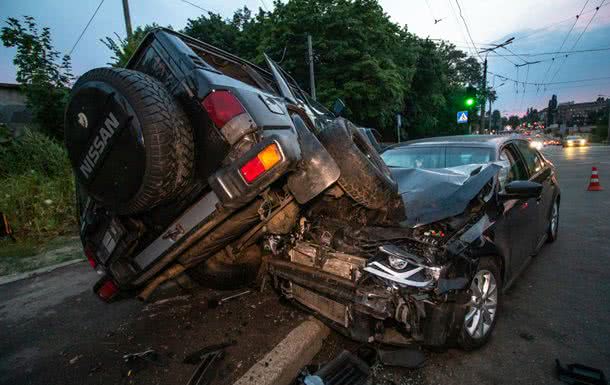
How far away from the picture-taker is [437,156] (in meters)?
3.88

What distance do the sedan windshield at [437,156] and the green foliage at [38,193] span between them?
633cm

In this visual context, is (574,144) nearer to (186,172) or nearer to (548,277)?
(548,277)

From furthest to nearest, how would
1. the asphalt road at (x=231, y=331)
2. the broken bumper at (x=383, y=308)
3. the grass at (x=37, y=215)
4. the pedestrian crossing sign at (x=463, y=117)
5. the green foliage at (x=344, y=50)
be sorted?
the green foliage at (x=344, y=50) → the pedestrian crossing sign at (x=463, y=117) → the grass at (x=37, y=215) → the asphalt road at (x=231, y=331) → the broken bumper at (x=383, y=308)

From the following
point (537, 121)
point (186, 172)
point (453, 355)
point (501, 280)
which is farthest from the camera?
point (537, 121)

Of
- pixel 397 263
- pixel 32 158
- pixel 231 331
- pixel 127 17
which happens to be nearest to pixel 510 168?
pixel 397 263

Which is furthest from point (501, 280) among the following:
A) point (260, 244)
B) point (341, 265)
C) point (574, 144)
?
point (574, 144)

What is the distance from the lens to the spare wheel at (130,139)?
171 cm

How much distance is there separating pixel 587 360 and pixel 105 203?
345cm

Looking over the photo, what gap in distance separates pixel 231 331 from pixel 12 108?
44.8 ft

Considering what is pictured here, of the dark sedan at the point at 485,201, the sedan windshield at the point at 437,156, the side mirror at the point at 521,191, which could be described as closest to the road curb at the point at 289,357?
the dark sedan at the point at 485,201

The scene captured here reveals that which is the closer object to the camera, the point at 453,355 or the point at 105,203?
the point at 105,203

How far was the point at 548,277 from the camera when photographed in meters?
3.66

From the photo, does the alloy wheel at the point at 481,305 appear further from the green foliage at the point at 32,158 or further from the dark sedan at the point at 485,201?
the green foliage at the point at 32,158

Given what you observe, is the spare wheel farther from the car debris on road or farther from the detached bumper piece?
the detached bumper piece
